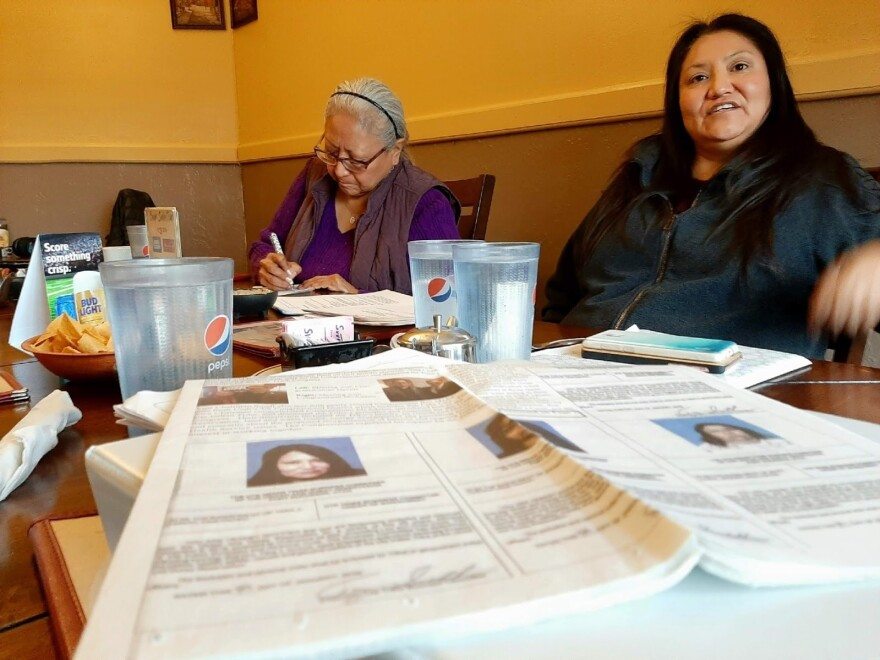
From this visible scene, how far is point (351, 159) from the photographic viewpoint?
6.03 ft

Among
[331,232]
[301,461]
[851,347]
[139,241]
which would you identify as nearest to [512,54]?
[331,232]

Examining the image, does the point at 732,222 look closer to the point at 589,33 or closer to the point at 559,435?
the point at 589,33

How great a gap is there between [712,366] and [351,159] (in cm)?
140

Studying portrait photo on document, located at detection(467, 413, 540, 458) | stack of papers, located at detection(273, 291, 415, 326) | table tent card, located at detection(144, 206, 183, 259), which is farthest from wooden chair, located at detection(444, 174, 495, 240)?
portrait photo on document, located at detection(467, 413, 540, 458)

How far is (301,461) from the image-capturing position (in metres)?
0.35

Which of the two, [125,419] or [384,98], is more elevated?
[384,98]

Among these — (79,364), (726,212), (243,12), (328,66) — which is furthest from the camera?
(243,12)

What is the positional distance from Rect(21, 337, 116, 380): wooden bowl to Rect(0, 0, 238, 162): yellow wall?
9.53 feet

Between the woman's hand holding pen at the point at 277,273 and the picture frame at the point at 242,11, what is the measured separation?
2.04 m

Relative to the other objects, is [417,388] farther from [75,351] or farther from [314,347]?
[75,351]

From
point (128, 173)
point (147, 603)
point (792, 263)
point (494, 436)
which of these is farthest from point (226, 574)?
point (128, 173)

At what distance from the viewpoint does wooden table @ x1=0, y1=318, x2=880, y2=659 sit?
1.02ft
